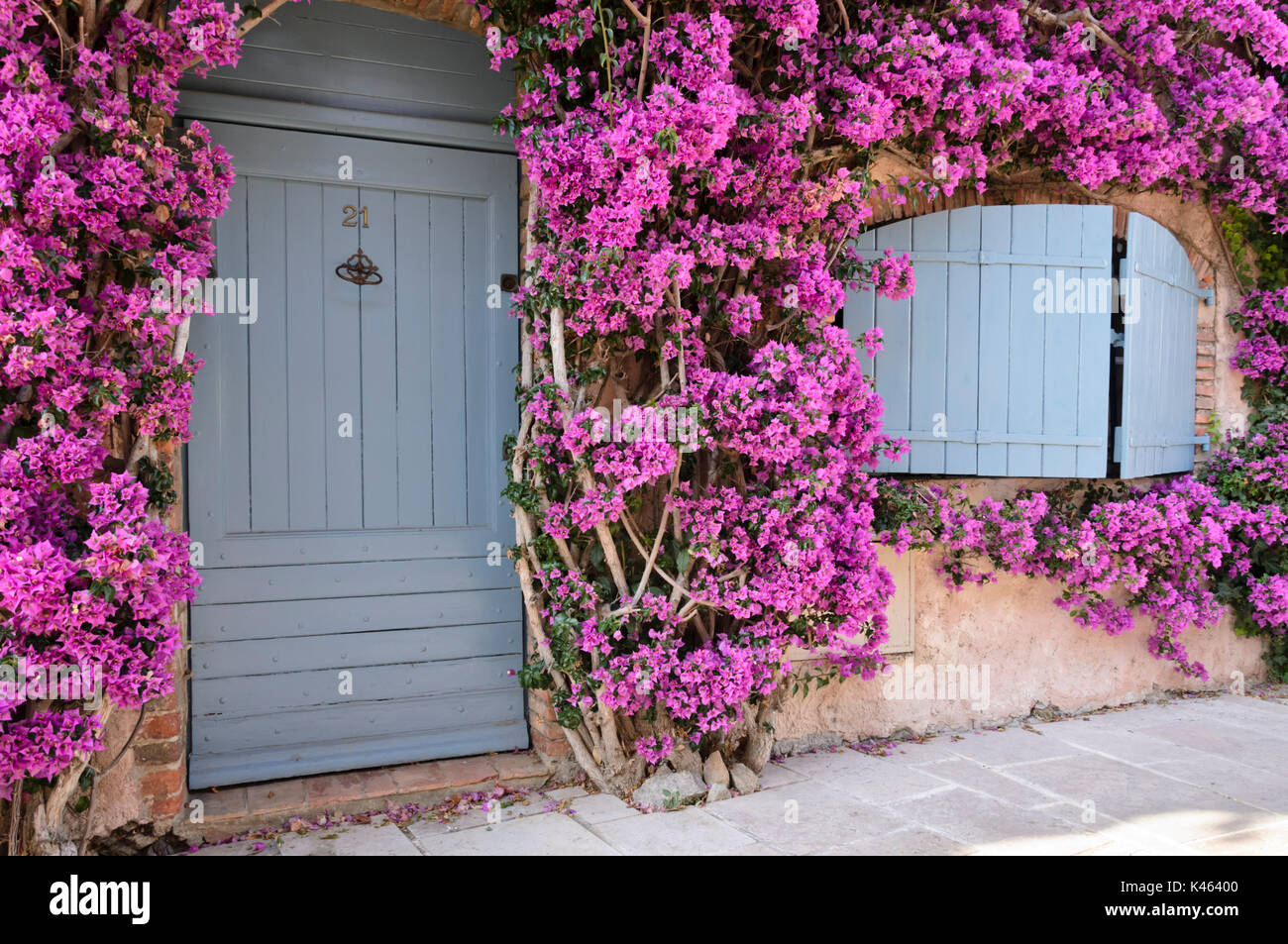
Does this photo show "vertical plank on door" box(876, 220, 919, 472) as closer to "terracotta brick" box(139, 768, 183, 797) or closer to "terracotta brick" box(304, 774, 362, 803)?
"terracotta brick" box(304, 774, 362, 803)

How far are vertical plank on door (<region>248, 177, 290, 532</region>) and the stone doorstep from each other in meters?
0.95

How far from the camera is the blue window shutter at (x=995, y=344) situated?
4504 mm

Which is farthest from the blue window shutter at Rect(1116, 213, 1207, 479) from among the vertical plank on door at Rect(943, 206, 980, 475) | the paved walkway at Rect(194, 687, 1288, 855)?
the paved walkway at Rect(194, 687, 1288, 855)

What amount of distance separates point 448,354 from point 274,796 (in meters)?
1.76

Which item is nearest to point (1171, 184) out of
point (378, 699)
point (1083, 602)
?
point (1083, 602)

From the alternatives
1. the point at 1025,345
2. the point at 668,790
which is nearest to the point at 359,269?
the point at 668,790

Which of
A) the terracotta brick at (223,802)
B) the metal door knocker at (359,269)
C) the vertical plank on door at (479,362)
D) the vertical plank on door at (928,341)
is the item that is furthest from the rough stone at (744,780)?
the metal door knocker at (359,269)

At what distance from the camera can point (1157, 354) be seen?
5.12m

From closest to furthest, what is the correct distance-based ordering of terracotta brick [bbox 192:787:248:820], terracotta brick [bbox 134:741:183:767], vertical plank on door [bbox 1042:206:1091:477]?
terracotta brick [bbox 134:741:183:767] < terracotta brick [bbox 192:787:248:820] < vertical plank on door [bbox 1042:206:1091:477]

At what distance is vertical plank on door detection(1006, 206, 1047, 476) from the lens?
183 inches

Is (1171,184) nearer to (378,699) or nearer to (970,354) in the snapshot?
(970,354)

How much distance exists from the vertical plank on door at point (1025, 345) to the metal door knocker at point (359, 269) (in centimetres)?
297

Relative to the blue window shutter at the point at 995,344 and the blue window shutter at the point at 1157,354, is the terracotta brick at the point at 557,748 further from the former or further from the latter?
the blue window shutter at the point at 1157,354

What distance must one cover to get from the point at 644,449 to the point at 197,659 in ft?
5.79
